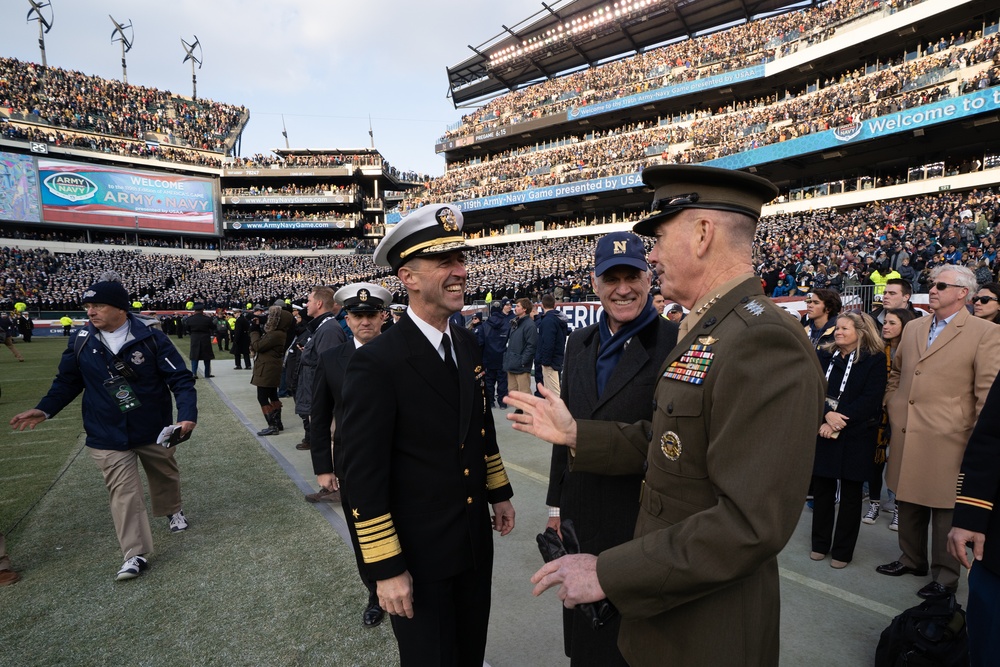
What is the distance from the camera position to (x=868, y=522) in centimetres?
481

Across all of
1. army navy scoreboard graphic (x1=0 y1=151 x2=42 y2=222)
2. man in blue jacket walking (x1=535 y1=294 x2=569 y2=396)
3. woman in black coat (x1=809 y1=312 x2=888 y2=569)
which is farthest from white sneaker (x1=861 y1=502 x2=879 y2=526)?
army navy scoreboard graphic (x1=0 y1=151 x2=42 y2=222)

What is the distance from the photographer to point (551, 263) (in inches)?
1266

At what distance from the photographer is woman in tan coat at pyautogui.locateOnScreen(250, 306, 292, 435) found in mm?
8070

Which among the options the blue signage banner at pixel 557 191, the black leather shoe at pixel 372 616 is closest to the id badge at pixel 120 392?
the black leather shoe at pixel 372 616

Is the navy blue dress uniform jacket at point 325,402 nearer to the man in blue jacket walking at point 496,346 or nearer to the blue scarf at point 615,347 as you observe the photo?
the blue scarf at point 615,347

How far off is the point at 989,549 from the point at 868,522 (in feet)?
11.0

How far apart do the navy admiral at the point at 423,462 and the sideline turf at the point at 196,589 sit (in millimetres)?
1181

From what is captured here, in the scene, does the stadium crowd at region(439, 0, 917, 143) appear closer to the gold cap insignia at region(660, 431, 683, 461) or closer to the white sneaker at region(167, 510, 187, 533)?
the gold cap insignia at region(660, 431, 683, 461)

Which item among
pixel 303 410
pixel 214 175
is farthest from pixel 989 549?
pixel 214 175

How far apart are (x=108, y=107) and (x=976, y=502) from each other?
226ft

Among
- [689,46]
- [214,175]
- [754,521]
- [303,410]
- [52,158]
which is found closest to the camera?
[754,521]

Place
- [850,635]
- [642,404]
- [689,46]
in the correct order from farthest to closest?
[689,46] < [850,635] < [642,404]

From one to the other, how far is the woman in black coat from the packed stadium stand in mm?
8391

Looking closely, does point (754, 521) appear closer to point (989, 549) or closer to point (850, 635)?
point (989, 549)
